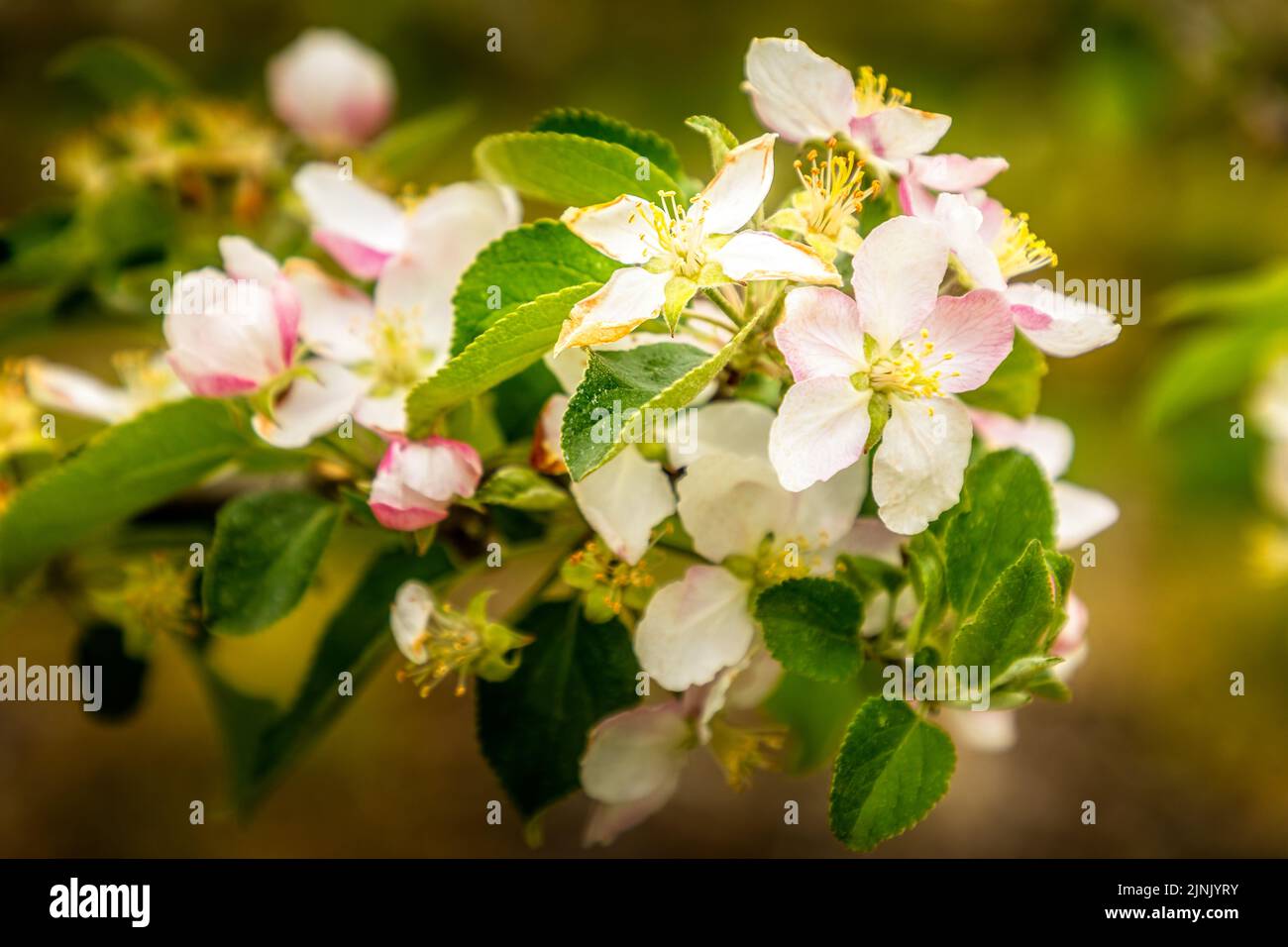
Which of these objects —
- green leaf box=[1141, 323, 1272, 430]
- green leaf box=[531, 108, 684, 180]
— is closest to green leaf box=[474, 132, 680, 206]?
green leaf box=[531, 108, 684, 180]

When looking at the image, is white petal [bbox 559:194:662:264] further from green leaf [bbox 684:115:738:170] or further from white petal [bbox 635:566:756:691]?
white petal [bbox 635:566:756:691]

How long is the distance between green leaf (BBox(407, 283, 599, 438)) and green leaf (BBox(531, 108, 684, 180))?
14 centimetres

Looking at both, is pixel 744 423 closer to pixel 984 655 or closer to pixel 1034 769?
pixel 984 655

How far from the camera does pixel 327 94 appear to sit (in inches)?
39.5

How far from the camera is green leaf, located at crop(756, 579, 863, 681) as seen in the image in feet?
1.83

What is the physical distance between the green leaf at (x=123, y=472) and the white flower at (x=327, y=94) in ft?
1.53

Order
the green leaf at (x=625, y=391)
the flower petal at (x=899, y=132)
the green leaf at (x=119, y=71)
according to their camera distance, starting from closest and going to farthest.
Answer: the green leaf at (x=625, y=391), the flower petal at (x=899, y=132), the green leaf at (x=119, y=71)

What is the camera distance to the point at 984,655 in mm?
521

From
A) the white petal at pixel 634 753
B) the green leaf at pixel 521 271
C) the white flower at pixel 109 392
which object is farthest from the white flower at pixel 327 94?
the white petal at pixel 634 753

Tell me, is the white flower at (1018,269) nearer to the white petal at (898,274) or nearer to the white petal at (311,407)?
the white petal at (898,274)

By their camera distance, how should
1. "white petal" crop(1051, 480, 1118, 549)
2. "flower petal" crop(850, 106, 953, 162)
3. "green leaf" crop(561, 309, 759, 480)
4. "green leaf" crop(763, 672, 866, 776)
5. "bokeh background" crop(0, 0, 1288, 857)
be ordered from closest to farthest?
1. "green leaf" crop(561, 309, 759, 480)
2. "flower petal" crop(850, 106, 953, 162)
3. "white petal" crop(1051, 480, 1118, 549)
4. "green leaf" crop(763, 672, 866, 776)
5. "bokeh background" crop(0, 0, 1288, 857)

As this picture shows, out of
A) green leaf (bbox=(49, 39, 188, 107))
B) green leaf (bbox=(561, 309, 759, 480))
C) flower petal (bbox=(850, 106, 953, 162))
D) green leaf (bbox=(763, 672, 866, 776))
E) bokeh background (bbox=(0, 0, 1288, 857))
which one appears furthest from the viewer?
bokeh background (bbox=(0, 0, 1288, 857))

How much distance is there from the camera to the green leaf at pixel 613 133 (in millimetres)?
608
